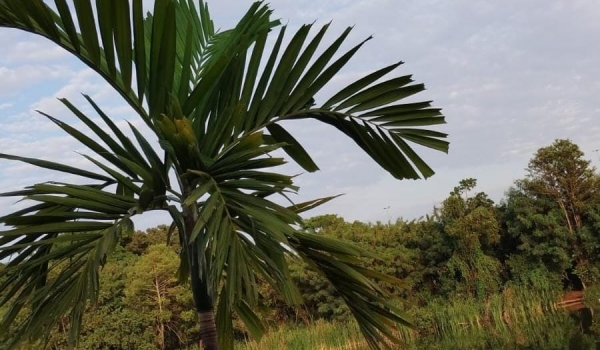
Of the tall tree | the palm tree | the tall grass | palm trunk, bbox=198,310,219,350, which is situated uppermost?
the tall tree

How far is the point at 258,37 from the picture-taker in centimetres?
159

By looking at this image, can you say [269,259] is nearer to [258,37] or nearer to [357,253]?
[357,253]

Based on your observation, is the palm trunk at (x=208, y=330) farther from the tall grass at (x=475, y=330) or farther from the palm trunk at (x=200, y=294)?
the tall grass at (x=475, y=330)

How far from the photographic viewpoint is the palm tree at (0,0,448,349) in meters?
1.14

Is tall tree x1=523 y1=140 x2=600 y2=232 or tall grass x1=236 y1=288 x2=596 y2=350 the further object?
tall tree x1=523 y1=140 x2=600 y2=232

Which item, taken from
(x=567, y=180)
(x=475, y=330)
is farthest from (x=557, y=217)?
(x=475, y=330)

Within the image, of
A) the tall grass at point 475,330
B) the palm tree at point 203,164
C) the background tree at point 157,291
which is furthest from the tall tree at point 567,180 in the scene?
the palm tree at point 203,164

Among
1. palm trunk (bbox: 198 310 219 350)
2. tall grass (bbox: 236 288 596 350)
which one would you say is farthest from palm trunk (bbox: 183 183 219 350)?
tall grass (bbox: 236 288 596 350)

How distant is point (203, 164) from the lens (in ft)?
3.99

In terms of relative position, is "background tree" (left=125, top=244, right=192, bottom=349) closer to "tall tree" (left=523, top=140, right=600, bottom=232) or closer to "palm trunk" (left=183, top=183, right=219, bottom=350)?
"tall tree" (left=523, top=140, right=600, bottom=232)

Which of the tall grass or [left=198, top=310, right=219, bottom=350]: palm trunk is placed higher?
[left=198, top=310, right=219, bottom=350]: palm trunk

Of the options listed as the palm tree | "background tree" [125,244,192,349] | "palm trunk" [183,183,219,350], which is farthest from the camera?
"background tree" [125,244,192,349]

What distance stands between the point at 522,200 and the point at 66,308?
11.1 m

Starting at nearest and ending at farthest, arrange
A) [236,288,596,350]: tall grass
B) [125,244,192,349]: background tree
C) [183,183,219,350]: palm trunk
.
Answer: [183,183,219,350]: palm trunk
[236,288,596,350]: tall grass
[125,244,192,349]: background tree
